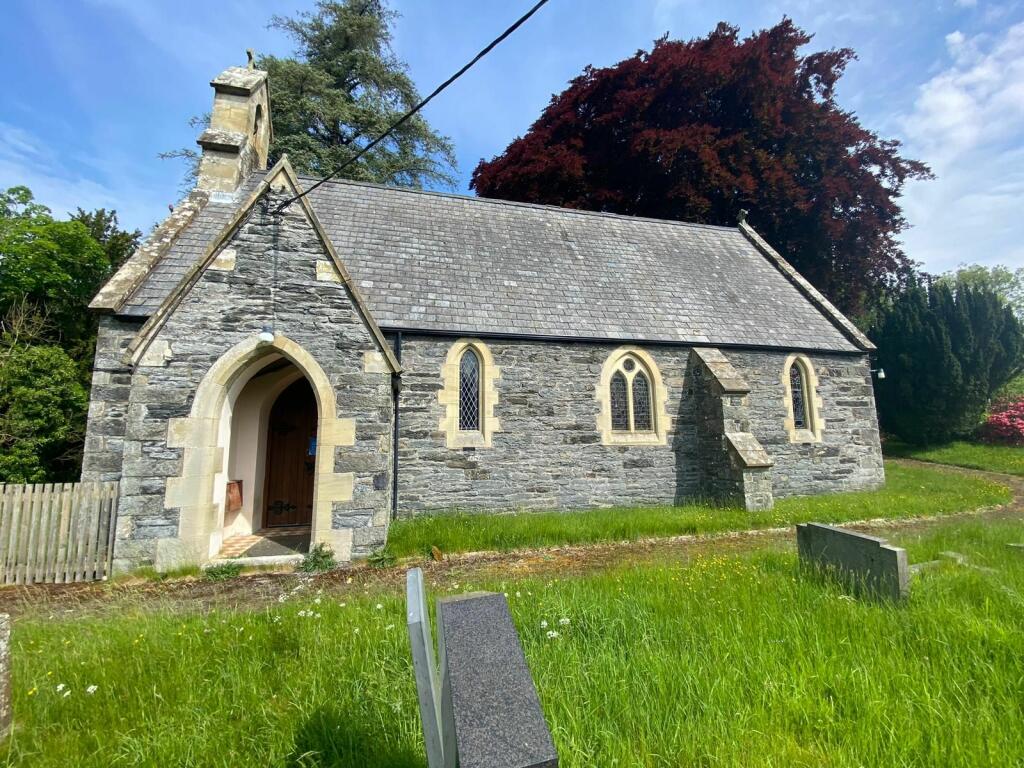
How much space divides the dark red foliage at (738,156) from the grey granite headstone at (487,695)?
22.5 m

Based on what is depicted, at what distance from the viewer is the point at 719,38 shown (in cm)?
2228

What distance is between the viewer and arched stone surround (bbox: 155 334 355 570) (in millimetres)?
6711

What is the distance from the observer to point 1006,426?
18.4 m

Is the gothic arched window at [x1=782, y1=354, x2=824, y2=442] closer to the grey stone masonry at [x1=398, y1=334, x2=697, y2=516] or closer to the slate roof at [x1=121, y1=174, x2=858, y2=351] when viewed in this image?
the slate roof at [x1=121, y1=174, x2=858, y2=351]

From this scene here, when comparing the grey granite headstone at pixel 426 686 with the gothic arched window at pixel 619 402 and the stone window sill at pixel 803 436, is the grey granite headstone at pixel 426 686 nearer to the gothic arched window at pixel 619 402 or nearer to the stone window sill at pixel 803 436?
the gothic arched window at pixel 619 402

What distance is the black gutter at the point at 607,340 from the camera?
9727 mm

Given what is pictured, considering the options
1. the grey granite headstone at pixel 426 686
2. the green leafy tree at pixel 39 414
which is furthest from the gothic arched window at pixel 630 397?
the green leafy tree at pixel 39 414

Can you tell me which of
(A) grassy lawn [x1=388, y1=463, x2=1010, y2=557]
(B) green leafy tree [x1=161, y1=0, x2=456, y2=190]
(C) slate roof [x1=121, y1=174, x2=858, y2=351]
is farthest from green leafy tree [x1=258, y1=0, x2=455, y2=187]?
(A) grassy lawn [x1=388, y1=463, x2=1010, y2=557]

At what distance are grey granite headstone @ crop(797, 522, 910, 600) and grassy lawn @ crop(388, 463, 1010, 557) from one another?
12.1 feet

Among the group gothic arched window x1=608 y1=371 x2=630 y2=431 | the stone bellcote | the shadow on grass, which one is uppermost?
the stone bellcote

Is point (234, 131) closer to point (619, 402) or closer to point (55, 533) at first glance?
point (55, 533)

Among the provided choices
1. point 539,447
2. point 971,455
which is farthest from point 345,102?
point 971,455

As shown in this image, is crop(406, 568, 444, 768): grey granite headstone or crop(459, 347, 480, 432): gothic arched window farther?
crop(459, 347, 480, 432): gothic arched window

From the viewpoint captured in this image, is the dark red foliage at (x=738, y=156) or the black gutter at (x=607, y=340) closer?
the black gutter at (x=607, y=340)
